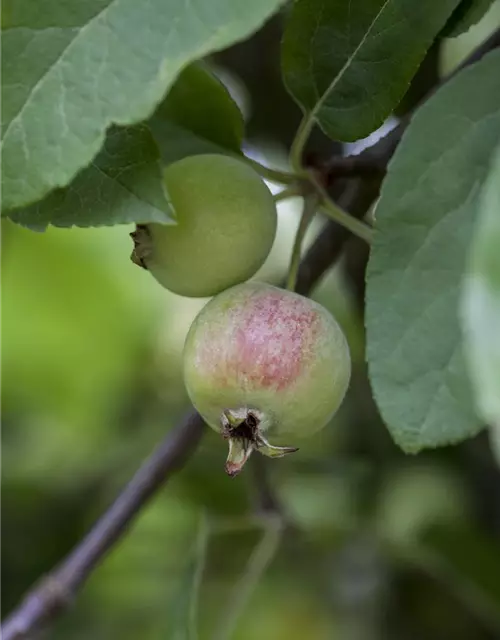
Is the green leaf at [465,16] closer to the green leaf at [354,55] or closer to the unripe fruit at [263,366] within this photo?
the green leaf at [354,55]

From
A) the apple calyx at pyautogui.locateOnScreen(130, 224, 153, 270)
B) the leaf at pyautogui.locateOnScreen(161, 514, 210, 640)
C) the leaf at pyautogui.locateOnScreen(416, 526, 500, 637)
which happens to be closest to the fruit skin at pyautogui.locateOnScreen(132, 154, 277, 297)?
the apple calyx at pyautogui.locateOnScreen(130, 224, 153, 270)

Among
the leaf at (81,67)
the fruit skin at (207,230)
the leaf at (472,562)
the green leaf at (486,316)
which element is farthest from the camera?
the leaf at (472,562)

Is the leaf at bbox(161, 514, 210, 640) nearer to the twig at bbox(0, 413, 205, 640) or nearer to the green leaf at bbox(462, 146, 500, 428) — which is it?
the twig at bbox(0, 413, 205, 640)

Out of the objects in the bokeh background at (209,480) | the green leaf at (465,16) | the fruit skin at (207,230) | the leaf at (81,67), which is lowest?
the bokeh background at (209,480)

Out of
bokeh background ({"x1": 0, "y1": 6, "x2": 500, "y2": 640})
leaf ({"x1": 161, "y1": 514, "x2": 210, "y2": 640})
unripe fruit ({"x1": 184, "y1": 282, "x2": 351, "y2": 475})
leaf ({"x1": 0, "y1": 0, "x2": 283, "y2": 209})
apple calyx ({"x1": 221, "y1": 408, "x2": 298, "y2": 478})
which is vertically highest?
leaf ({"x1": 0, "y1": 0, "x2": 283, "y2": 209})

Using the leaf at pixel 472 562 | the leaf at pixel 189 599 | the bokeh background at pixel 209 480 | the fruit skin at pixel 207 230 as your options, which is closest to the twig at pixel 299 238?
the fruit skin at pixel 207 230
